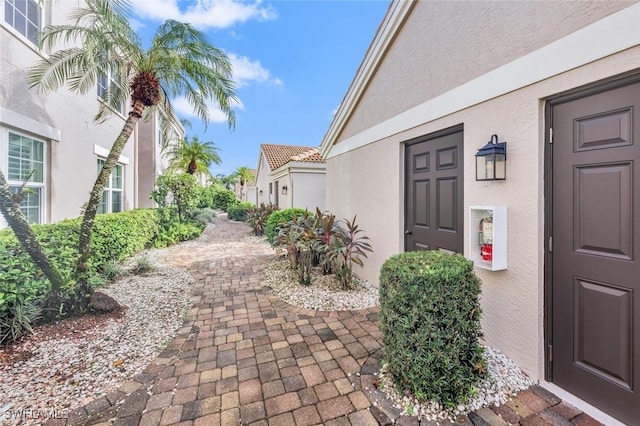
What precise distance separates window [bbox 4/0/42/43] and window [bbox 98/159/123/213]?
4.15 metres

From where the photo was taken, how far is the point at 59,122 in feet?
22.1

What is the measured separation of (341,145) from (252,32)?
5.83 m

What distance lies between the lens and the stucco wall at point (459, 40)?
2723 mm

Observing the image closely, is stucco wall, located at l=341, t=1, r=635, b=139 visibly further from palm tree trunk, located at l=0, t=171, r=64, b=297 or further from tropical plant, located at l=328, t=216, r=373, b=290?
palm tree trunk, located at l=0, t=171, r=64, b=297

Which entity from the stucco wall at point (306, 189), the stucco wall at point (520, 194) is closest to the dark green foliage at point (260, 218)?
the stucco wall at point (306, 189)

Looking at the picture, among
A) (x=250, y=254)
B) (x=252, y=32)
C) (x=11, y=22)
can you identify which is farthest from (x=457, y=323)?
(x=252, y=32)

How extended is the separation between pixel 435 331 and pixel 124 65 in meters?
7.80

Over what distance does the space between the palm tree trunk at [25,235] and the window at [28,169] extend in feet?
5.85

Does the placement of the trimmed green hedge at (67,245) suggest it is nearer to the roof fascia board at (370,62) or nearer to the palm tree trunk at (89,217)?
the palm tree trunk at (89,217)

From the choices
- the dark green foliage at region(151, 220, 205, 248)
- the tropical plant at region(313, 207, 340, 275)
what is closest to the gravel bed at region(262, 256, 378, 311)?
the tropical plant at region(313, 207, 340, 275)

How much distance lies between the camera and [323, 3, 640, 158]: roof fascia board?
7.34ft

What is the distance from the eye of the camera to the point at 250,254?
9.54 m

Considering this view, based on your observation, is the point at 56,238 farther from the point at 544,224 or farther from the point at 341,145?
the point at 544,224

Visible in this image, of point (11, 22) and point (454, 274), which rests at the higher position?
point (11, 22)
